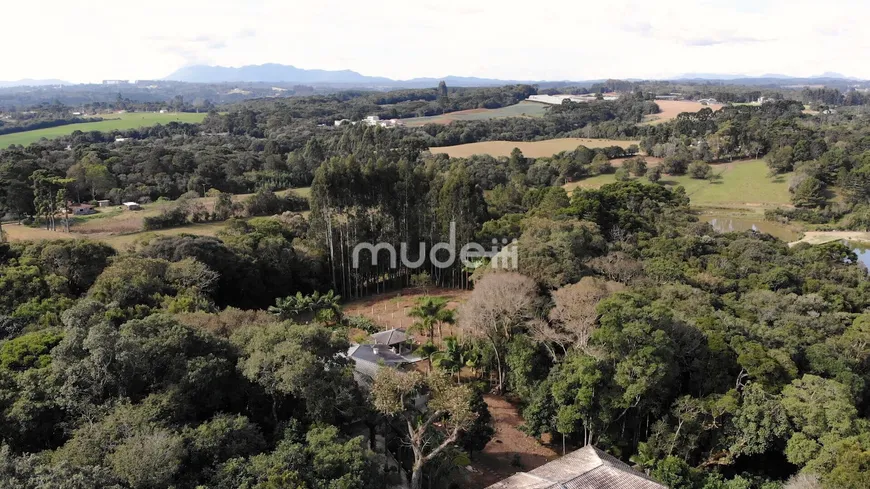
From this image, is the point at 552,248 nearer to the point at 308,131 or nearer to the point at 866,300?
the point at 866,300

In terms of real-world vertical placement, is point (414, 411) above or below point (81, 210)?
below

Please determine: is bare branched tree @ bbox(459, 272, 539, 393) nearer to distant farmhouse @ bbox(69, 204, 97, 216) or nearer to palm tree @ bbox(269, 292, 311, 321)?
palm tree @ bbox(269, 292, 311, 321)

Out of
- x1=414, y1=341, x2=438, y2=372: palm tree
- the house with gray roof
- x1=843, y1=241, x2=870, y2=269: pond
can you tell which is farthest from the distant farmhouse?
x1=843, y1=241, x2=870, y2=269: pond

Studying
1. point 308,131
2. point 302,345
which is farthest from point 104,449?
point 308,131

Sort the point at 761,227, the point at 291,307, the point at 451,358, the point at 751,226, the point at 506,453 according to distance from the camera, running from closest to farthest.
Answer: the point at 506,453 < the point at 451,358 < the point at 291,307 < the point at 761,227 < the point at 751,226

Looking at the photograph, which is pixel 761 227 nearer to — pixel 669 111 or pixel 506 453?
pixel 506 453

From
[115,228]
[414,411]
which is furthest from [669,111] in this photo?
[414,411]

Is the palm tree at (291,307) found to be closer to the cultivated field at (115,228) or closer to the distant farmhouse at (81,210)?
the cultivated field at (115,228)
